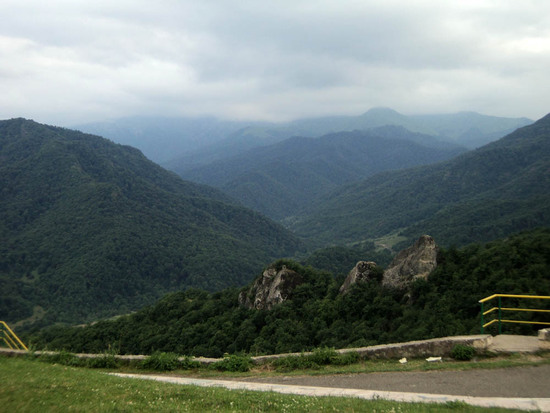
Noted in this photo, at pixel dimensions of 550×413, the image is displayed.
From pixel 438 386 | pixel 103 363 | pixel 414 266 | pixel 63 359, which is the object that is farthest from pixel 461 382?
pixel 414 266

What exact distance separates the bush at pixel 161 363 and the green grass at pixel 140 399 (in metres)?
4.44

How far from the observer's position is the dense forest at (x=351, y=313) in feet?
61.3

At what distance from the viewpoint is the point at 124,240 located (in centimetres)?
14400

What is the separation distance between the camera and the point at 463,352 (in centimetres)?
1195

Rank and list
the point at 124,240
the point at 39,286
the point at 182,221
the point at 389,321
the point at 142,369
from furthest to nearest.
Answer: the point at 182,221
the point at 124,240
the point at 39,286
the point at 389,321
the point at 142,369

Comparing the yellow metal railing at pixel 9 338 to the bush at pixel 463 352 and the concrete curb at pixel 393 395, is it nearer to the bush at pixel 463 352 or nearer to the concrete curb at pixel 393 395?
the concrete curb at pixel 393 395

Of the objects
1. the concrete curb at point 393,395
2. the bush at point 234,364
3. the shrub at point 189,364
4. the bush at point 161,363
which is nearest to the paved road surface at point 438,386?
the concrete curb at point 393,395

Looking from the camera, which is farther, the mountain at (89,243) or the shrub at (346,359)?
the mountain at (89,243)

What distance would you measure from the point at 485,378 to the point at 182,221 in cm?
18123

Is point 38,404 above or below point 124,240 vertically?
above

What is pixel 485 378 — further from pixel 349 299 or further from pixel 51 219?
Result: pixel 51 219

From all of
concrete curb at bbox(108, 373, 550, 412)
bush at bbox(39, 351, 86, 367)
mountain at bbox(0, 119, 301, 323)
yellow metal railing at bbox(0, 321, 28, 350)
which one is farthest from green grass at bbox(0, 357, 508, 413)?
mountain at bbox(0, 119, 301, 323)

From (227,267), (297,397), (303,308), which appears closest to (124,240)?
(227,267)

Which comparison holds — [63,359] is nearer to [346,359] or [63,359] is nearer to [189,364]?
[189,364]
